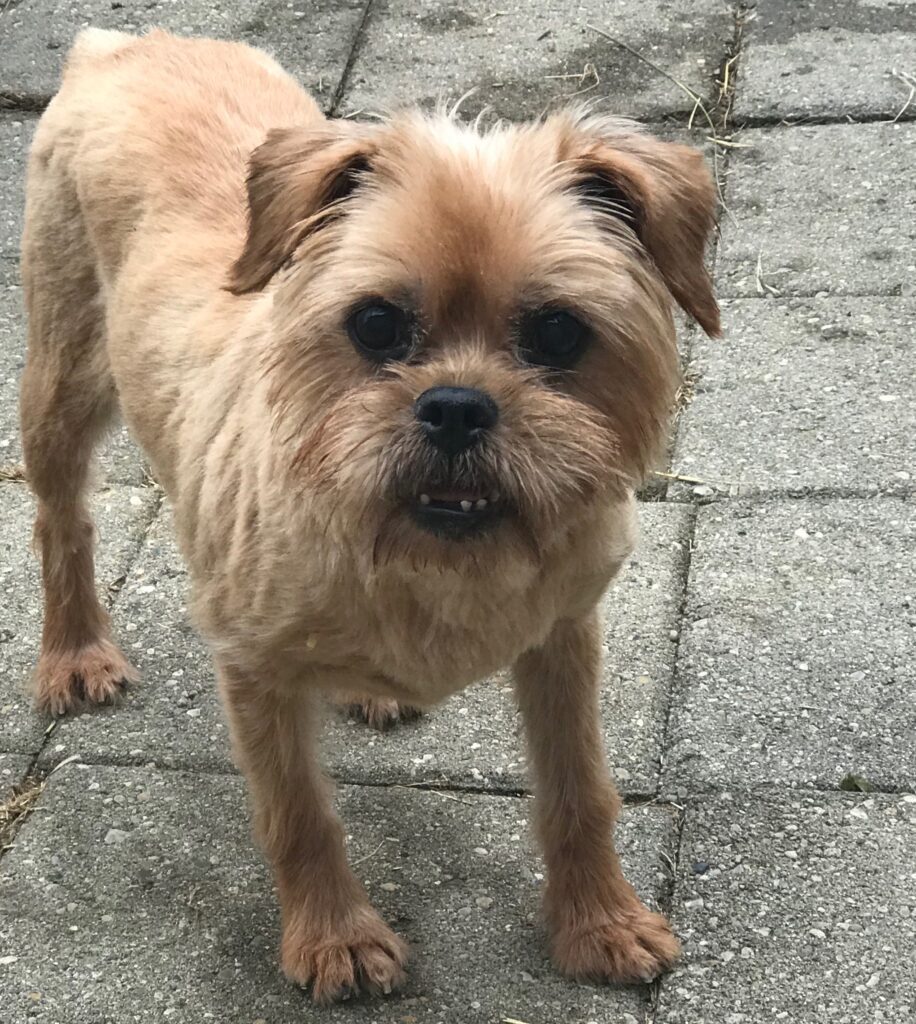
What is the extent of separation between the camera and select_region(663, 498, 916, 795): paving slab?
367 centimetres

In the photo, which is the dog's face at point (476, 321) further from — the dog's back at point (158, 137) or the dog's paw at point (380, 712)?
the dog's paw at point (380, 712)

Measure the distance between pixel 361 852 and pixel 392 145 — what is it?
1.74 meters

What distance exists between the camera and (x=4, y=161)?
655 cm

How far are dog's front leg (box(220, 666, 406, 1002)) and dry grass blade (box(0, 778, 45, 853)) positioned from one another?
81cm

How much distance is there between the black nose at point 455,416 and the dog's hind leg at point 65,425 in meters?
1.64

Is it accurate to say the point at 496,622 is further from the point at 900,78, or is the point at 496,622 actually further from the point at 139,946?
the point at 900,78

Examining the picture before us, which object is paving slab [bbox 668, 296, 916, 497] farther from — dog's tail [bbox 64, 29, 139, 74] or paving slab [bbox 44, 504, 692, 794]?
dog's tail [bbox 64, 29, 139, 74]

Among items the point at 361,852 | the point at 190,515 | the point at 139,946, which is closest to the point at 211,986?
the point at 139,946

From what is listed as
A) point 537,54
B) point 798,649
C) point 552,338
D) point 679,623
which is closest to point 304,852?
point 552,338

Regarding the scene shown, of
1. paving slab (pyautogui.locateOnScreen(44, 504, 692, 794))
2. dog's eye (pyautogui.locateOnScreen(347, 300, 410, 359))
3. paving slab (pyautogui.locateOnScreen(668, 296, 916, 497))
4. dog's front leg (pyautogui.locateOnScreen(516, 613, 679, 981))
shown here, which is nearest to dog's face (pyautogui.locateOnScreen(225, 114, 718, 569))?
dog's eye (pyautogui.locateOnScreen(347, 300, 410, 359))

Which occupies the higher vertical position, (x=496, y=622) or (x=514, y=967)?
(x=496, y=622)

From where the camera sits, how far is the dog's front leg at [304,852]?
3.14 m

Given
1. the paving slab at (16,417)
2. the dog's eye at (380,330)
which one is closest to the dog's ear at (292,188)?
the dog's eye at (380,330)

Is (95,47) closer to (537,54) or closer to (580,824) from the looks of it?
(580,824)
